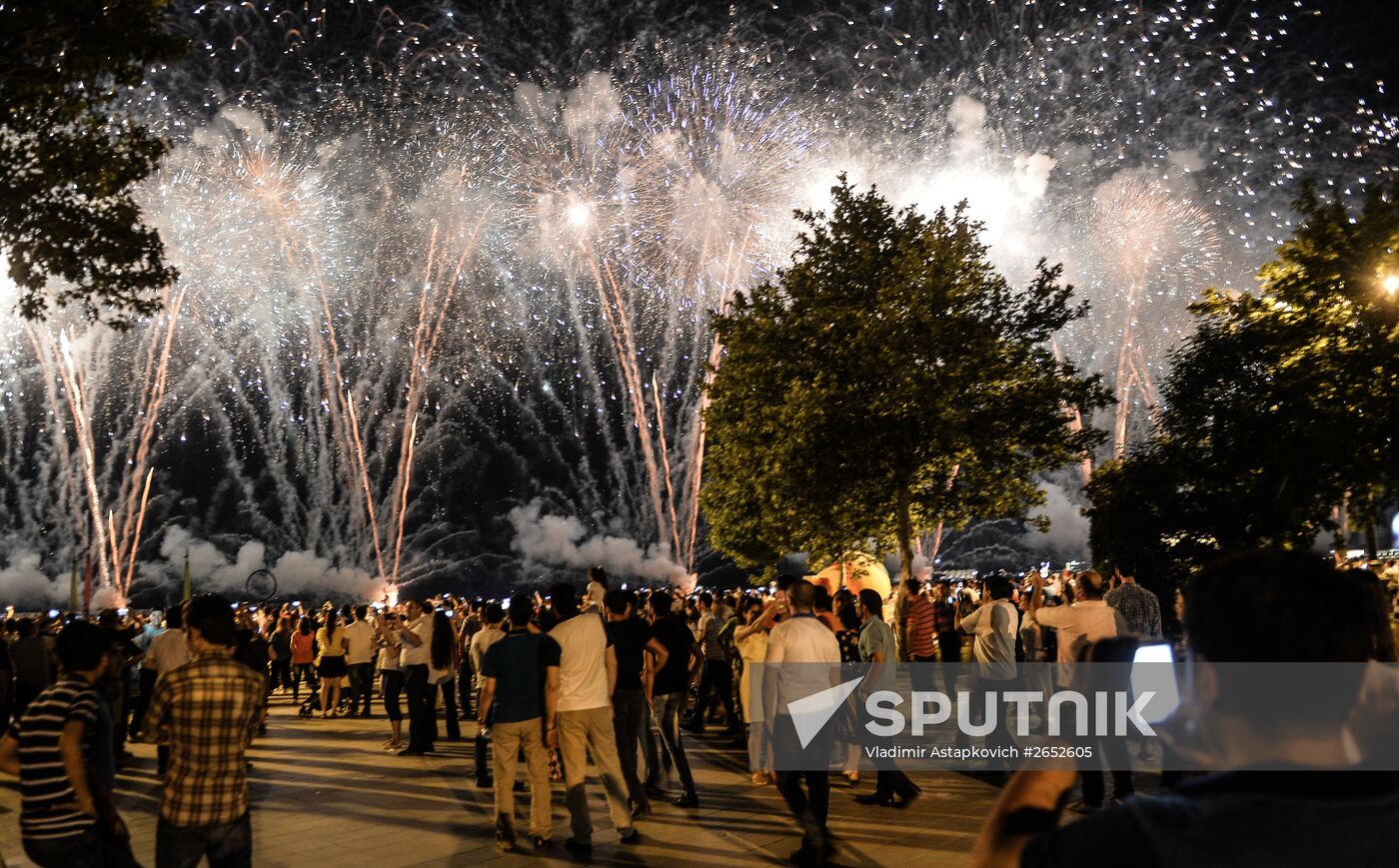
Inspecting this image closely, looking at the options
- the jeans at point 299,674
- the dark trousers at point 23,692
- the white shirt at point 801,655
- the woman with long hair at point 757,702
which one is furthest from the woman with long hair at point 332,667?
the white shirt at point 801,655

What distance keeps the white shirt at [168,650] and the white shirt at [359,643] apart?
4.69 meters

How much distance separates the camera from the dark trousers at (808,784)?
7.27 metres

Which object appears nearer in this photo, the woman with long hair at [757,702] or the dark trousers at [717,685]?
the woman with long hair at [757,702]

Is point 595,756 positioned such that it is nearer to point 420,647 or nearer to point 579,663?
point 579,663

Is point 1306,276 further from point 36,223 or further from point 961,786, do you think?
point 36,223

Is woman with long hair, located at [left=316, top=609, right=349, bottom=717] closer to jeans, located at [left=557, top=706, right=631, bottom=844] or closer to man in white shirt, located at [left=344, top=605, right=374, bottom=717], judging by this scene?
man in white shirt, located at [left=344, top=605, right=374, bottom=717]

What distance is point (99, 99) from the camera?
39.3ft

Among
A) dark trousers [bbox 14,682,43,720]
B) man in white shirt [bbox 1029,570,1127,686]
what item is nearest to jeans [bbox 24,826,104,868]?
man in white shirt [bbox 1029,570,1127,686]

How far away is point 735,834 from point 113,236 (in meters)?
10.1

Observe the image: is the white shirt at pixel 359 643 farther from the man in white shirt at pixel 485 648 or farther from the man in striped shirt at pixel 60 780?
the man in striped shirt at pixel 60 780

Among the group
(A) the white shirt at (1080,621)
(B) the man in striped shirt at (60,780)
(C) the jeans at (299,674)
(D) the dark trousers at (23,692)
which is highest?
(A) the white shirt at (1080,621)

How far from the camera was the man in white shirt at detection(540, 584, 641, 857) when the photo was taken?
8.07m

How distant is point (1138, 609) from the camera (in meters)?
9.86

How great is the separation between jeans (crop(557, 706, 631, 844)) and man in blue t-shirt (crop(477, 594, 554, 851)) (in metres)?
0.14
